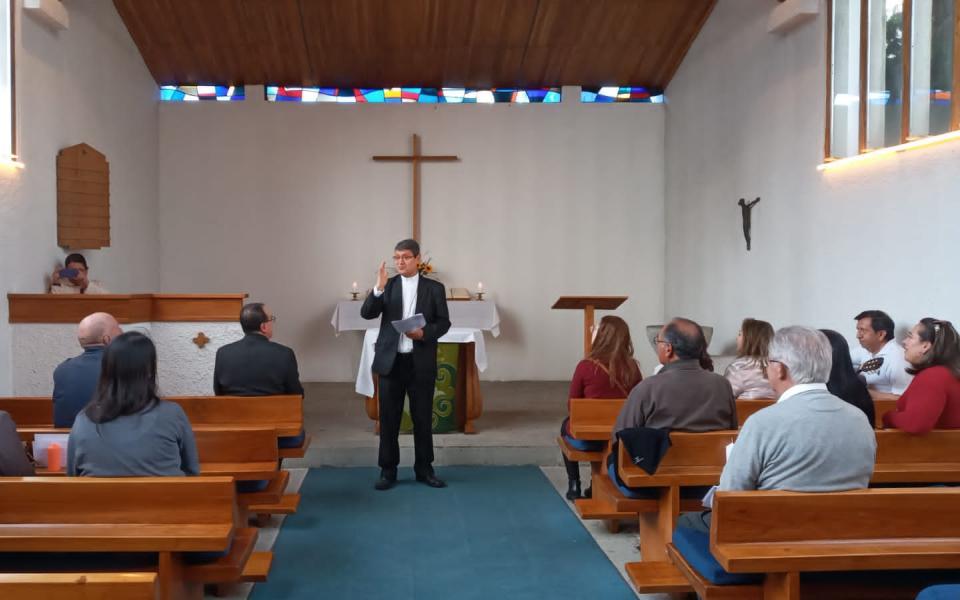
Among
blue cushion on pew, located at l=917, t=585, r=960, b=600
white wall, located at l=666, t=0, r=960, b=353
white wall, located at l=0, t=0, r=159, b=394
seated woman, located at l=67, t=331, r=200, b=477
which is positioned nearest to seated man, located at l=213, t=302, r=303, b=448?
seated woman, located at l=67, t=331, r=200, b=477

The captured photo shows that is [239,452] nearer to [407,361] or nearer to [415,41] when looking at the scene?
[407,361]

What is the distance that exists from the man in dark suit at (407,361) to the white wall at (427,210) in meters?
4.54

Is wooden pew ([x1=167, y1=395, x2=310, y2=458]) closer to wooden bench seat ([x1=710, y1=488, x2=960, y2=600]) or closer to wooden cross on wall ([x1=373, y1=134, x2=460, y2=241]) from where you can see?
wooden bench seat ([x1=710, y1=488, x2=960, y2=600])

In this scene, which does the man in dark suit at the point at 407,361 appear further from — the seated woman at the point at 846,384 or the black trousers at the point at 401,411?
the seated woman at the point at 846,384

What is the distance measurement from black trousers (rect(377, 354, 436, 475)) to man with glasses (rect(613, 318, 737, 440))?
88.0 inches

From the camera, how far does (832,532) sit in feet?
8.75

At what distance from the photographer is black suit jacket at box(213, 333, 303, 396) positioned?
195 inches

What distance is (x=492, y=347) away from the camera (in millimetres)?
10477

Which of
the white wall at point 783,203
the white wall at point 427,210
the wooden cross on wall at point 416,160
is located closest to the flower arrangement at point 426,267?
the white wall at point 427,210

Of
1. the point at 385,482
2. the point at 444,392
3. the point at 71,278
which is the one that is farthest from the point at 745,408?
the point at 71,278

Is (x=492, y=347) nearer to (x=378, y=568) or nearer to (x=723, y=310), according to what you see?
(x=723, y=310)

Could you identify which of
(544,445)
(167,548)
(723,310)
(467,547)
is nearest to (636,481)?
(467,547)

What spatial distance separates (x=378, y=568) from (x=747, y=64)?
19.5ft

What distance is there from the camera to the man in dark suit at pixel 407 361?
228 inches
